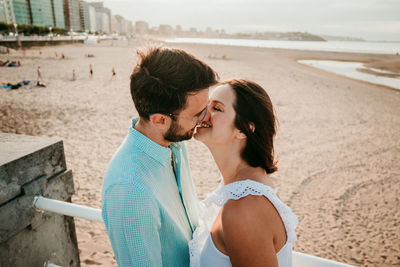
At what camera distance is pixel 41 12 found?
10356 cm

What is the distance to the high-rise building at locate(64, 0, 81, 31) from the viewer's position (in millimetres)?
124000

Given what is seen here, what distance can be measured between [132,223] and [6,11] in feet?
373

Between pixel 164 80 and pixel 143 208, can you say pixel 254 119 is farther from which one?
pixel 143 208

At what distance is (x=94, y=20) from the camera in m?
158

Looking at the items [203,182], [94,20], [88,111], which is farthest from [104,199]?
[94,20]

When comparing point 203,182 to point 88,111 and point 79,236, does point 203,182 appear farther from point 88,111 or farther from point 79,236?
point 88,111

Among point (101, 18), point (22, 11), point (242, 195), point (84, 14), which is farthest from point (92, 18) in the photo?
point (242, 195)

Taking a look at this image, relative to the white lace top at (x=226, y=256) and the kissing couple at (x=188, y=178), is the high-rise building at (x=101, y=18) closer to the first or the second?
the kissing couple at (x=188, y=178)

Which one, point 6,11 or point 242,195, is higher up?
point 6,11

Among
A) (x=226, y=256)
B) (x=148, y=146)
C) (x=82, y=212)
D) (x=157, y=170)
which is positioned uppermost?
(x=148, y=146)

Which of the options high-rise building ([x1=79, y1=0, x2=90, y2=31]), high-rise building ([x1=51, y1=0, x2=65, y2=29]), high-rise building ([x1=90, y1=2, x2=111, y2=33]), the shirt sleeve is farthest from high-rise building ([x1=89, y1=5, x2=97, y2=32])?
the shirt sleeve

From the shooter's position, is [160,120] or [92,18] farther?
[92,18]

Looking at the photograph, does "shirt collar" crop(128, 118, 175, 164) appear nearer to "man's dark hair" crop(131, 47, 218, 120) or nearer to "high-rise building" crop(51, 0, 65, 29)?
"man's dark hair" crop(131, 47, 218, 120)

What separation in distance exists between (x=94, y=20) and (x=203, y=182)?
181424 mm
